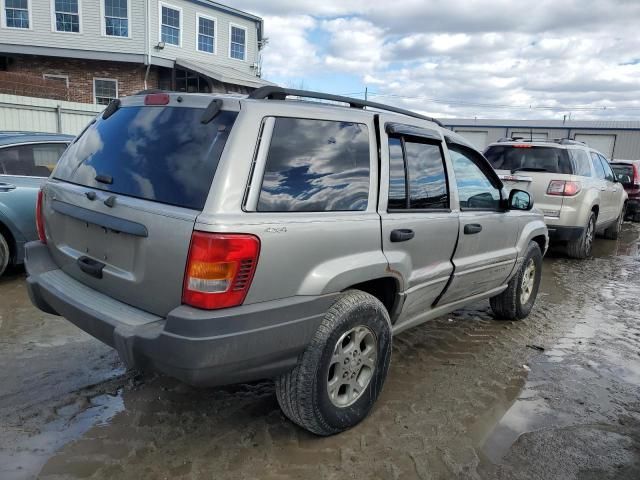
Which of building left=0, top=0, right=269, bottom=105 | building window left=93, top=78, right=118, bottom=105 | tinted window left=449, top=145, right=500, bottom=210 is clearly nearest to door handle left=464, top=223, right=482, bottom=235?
tinted window left=449, top=145, right=500, bottom=210

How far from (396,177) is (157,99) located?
4.84 ft

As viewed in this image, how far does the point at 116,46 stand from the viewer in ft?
65.3

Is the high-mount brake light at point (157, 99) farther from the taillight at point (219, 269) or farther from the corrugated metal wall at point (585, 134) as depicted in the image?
the corrugated metal wall at point (585, 134)

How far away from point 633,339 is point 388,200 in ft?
10.7

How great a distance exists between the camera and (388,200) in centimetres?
306

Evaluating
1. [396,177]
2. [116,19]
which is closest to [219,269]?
[396,177]

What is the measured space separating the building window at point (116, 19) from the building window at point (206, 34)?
2953mm

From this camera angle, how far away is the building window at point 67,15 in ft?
64.1

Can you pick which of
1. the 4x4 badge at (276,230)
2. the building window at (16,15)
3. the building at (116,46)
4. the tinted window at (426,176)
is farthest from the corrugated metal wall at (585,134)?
the 4x4 badge at (276,230)

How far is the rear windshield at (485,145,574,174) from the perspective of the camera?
7.65 m

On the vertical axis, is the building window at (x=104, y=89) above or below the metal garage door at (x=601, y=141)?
above

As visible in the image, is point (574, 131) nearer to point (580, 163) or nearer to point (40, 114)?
point (580, 163)

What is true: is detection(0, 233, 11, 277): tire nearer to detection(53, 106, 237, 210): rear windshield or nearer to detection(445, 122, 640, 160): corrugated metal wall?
detection(53, 106, 237, 210): rear windshield

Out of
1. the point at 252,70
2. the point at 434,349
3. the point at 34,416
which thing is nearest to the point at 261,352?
the point at 34,416
